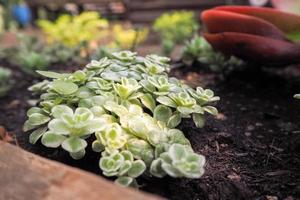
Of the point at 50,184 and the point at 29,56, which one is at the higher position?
the point at 50,184

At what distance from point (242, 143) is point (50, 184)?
613mm

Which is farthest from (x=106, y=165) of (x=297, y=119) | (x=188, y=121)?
(x=297, y=119)

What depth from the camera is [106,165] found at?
81cm

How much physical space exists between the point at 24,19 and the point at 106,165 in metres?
5.29

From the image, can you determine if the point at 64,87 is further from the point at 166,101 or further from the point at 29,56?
the point at 29,56

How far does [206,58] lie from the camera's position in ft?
5.64

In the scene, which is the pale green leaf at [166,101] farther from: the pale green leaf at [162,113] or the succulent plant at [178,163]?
the succulent plant at [178,163]

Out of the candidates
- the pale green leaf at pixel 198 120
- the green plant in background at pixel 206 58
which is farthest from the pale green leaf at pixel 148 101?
the green plant in background at pixel 206 58

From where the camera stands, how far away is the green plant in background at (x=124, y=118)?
0.82 metres

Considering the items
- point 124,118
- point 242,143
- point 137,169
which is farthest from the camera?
point 242,143

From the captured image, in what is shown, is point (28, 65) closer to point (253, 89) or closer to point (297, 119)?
point (253, 89)

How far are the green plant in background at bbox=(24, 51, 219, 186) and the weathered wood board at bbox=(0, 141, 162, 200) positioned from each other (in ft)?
0.34

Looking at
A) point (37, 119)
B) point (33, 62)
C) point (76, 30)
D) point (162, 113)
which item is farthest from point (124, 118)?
point (76, 30)

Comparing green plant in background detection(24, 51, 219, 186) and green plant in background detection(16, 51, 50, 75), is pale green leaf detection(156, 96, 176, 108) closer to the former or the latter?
green plant in background detection(24, 51, 219, 186)
